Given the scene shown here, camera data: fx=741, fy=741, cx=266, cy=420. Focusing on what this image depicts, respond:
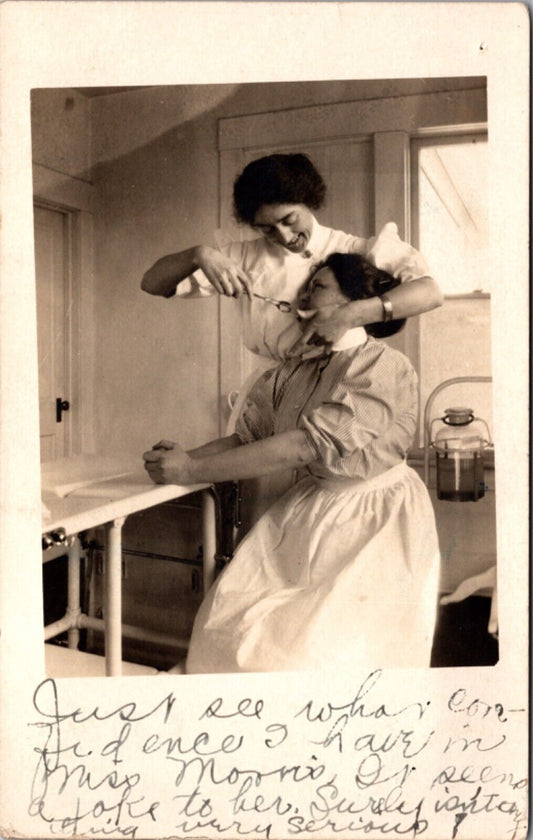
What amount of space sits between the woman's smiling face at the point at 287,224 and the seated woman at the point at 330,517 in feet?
0.15

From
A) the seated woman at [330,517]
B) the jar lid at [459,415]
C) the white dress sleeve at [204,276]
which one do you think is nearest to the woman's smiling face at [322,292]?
the seated woman at [330,517]

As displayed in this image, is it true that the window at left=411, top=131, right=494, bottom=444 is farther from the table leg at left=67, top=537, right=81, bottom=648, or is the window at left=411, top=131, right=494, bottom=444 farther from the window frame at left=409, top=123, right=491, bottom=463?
the table leg at left=67, top=537, right=81, bottom=648

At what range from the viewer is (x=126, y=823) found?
1.04m

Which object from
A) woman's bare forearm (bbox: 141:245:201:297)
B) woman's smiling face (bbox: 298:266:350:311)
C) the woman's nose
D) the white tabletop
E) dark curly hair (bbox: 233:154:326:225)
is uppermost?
dark curly hair (bbox: 233:154:326:225)

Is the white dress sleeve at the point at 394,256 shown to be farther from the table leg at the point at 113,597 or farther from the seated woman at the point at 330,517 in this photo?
the table leg at the point at 113,597

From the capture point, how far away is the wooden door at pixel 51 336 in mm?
1043

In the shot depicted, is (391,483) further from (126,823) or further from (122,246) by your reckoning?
(126,823)

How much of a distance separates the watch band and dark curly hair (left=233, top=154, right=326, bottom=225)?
15cm

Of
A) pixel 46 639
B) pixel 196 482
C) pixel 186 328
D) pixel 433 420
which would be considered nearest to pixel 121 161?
pixel 186 328

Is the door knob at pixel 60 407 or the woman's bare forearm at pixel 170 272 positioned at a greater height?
the woman's bare forearm at pixel 170 272

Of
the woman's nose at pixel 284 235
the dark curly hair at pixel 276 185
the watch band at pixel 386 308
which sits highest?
the dark curly hair at pixel 276 185

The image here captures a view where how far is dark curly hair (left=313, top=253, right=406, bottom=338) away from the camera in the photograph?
3.32 ft

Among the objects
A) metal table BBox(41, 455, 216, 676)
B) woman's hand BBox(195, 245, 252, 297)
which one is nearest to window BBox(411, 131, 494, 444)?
woman's hand BBox(195, 245, 252, 297)

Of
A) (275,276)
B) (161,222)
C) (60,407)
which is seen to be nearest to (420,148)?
(275,276)
